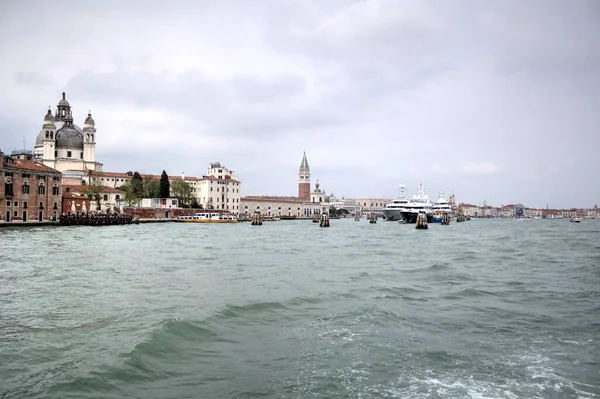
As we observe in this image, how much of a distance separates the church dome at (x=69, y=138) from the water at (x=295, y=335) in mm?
81247

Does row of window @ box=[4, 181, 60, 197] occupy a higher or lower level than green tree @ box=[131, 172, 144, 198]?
lower

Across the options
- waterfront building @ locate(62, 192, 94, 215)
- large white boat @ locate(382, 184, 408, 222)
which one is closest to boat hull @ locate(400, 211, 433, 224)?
large white boat @ locate(382, 184, 408, 222)

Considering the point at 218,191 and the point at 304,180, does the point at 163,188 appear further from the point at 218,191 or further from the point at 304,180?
the point at 304,180

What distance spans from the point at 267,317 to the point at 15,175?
5198cm

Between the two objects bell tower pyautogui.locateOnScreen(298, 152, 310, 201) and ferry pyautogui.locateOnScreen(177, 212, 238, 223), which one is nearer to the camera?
ferry pyautogui.locateOnScreen(177, 212, 238, 223)

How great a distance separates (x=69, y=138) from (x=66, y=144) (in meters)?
1.40

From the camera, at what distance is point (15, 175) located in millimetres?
51531

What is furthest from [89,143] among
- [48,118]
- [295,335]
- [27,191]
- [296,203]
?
[295,335]

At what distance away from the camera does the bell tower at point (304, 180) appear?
521 ft

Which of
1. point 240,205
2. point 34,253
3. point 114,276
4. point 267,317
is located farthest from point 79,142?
point 267,317

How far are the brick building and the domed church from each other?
3196cm

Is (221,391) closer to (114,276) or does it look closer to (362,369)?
(362,369)

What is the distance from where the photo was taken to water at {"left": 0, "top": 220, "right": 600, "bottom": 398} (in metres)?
6.44

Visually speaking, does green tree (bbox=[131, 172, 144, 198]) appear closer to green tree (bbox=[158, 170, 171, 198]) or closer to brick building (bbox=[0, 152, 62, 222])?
green tree (bbox=[158, 170, 171, 198])
